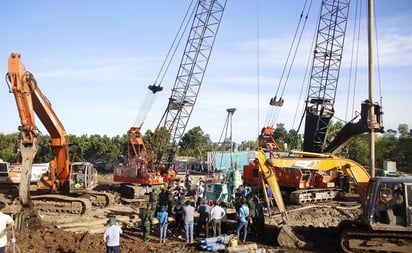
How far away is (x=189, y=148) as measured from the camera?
7400 centimetres

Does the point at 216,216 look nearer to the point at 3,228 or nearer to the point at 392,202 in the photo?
the point at 392,202

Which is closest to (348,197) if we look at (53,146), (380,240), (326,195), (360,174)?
(326,195)

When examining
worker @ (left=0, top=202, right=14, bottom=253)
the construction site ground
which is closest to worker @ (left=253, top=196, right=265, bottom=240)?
the construction site ground

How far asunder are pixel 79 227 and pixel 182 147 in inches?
2355

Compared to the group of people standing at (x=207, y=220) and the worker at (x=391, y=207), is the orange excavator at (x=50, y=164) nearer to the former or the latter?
the group of people standing at (x=207, y=220)

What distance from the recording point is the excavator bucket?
1242 cm

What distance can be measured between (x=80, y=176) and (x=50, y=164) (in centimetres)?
169

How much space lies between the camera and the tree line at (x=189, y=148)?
5044 centimetres

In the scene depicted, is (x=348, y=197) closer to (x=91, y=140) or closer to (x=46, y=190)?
(x=46, y=190)

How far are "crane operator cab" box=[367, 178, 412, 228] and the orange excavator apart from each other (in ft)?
44.6

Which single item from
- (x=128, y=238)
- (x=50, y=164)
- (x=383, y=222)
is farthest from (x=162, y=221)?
(x=50, y=164)

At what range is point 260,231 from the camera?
14.2m

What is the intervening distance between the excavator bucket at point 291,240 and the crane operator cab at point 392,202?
2496mm

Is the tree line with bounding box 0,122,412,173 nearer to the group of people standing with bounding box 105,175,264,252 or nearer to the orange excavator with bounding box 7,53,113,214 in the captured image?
the orange excavator with bounding box 7,53,113,214
